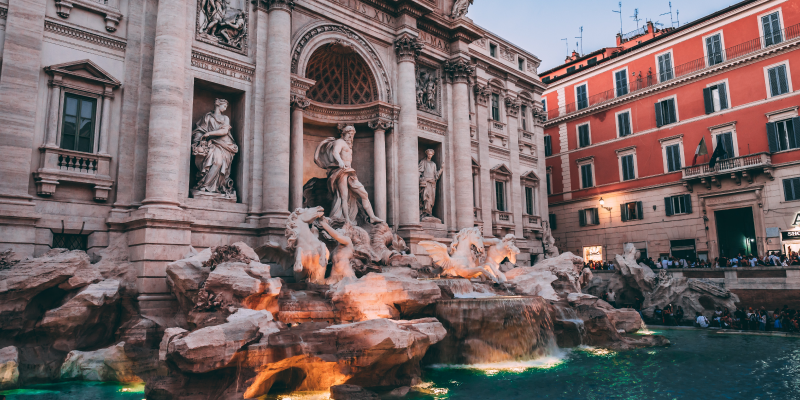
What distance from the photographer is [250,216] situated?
15.3 meters

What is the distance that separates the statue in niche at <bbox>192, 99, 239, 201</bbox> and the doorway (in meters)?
24.3

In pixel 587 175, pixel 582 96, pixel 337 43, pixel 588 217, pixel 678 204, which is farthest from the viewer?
pixel 582 96

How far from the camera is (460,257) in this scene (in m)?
16.3

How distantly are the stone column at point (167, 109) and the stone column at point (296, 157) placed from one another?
3.73m

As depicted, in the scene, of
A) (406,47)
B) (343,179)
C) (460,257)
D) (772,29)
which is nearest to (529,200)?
(406,47)

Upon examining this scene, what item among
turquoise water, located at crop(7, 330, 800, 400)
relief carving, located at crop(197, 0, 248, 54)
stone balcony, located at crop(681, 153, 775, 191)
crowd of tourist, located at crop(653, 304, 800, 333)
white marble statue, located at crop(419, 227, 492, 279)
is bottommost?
turquoise water, located at crop(7, 330, 800, 400)

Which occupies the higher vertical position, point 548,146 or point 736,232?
point 548,146

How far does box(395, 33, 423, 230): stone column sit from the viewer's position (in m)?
20.0

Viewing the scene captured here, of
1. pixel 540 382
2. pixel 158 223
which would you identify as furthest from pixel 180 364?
pixel 540 382

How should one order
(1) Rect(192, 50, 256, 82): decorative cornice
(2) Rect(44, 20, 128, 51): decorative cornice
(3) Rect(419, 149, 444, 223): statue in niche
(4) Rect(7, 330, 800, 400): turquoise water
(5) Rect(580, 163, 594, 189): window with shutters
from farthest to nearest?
(5) Rect(580, 163, 594, 189): window with shutters, (3) Rect(419, 149, 444, 223): statue in niche, (1) Rect(192, 50, 256, 82): decorative cornice, (2) Rect(44, 20, 128, 51): decorative cornice, (4) Rect(7, 330, 800, 400): turquoise water

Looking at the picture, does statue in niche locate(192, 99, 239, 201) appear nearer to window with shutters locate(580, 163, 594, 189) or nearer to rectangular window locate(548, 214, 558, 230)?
window with shutters locate(580, 163, 594, 189)

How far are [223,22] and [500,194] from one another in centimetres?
1580

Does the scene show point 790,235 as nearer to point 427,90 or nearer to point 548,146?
point 548,146

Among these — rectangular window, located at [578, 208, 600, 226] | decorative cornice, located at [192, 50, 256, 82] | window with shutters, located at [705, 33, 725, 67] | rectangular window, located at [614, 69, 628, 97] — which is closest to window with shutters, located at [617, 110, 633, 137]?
rectangular window, located at [614, 69, 628, 97]
